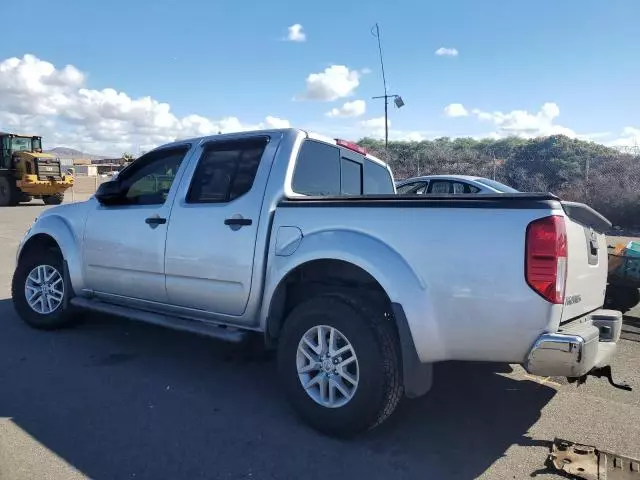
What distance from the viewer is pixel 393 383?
3289 mm

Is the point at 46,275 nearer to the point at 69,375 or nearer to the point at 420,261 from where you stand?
the point at 69,375

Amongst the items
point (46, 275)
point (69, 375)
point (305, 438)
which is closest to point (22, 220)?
point (46, 275)

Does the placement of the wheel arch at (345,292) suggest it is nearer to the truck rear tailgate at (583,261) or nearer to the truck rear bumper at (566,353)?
the truck rear bumper at (566,353)

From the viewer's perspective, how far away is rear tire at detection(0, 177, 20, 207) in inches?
998

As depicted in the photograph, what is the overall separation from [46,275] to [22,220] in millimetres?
14770

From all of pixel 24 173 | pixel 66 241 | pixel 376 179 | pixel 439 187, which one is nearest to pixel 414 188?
pixel 439 187

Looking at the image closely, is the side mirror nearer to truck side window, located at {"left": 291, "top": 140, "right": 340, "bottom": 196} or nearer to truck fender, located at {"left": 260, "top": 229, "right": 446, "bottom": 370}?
truck side window, located at {"left": 291, "top": 140, "right": 340, "bottom": 196}

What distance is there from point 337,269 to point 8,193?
26353mm

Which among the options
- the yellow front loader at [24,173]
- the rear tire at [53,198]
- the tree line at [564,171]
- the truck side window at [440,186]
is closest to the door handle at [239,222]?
the truck side window at [440,186]

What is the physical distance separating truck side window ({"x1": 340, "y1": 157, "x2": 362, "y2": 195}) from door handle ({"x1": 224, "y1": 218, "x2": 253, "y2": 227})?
1.20 m

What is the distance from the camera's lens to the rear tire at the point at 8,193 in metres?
25.3

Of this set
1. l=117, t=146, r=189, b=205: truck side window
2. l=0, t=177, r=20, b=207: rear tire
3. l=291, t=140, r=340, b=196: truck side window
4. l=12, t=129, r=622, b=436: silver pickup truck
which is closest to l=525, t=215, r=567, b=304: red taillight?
l=12, t=129, r=622, b=436: silver pickup truck

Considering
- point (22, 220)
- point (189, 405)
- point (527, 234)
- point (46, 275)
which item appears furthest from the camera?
point (22, 220)

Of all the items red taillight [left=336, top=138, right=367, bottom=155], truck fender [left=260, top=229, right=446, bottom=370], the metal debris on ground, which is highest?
red taillight [left=336, top=138, right=367, bottom=155]
